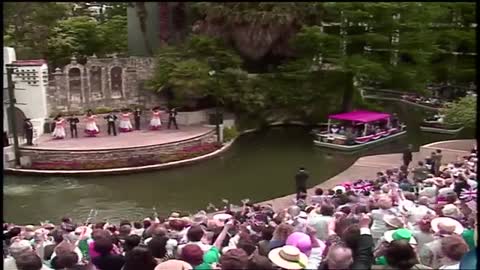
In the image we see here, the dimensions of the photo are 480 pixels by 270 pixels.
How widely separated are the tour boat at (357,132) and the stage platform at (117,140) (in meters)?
3.57

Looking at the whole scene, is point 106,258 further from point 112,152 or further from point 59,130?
point 59,130

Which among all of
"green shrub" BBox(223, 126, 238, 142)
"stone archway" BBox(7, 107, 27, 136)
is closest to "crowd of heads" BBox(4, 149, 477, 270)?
"stone archway" BBox(7, 107, 27, 136)

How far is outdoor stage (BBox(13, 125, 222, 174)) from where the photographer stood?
16016mm

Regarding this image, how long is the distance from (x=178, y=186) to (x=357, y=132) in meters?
6.18

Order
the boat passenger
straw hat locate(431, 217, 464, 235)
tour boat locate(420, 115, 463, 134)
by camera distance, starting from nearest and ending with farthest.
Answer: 1. straw hat locate(431, 217, 464, 235)
2. the boat passenger
3. tour boat locate(420, 115, 463, 134)

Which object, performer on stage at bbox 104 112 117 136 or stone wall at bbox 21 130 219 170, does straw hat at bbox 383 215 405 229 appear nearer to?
stone wall at bbox 21 130 219 170

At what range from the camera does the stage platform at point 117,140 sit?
1662cm

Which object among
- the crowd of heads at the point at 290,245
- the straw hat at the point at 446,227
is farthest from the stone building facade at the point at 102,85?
the straw hat at the point at 446,227

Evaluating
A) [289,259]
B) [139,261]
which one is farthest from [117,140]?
[289,259]

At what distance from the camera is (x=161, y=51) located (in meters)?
21.2

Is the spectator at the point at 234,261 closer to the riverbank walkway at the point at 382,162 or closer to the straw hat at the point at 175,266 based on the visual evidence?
the straw hat at the point at 175,266

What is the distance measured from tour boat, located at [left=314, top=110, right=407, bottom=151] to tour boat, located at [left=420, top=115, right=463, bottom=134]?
54.0 inches

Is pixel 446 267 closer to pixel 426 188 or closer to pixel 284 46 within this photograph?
pixel 426 188

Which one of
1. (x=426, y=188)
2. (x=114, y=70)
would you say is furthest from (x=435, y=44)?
(x=426, y=188)
